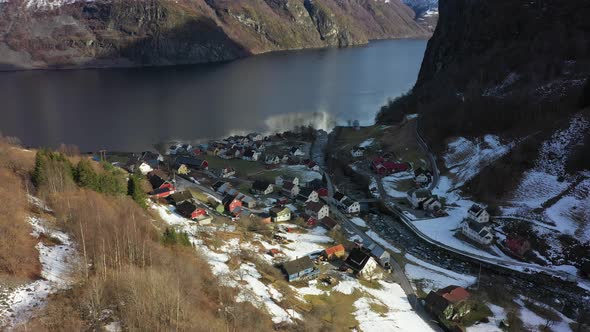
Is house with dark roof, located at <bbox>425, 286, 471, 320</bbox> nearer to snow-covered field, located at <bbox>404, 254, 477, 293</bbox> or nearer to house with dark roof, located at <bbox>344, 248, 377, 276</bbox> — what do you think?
snow-covered field, located at <bbox>404, 254, 477, 293</bbox>

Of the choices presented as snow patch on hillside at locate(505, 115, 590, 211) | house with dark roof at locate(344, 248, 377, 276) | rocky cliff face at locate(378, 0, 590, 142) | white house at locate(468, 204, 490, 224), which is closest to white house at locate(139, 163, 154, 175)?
house with dark roof at locate(344, 248, 377, 276)

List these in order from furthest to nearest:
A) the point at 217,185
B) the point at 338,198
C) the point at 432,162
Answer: the point at 432,162 < the point at 217,185 < the point at 338,198

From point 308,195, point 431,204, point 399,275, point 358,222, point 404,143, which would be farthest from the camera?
point 404,143

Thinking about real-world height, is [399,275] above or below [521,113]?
below

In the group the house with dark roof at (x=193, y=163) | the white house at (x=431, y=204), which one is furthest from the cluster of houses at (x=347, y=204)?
the house with dark roof at (x=193, y=163)

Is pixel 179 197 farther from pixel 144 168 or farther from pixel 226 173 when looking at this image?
pixel 226 173

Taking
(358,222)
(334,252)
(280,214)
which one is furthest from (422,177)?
(334,252)

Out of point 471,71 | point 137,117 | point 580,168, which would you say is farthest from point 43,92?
point 580,168
